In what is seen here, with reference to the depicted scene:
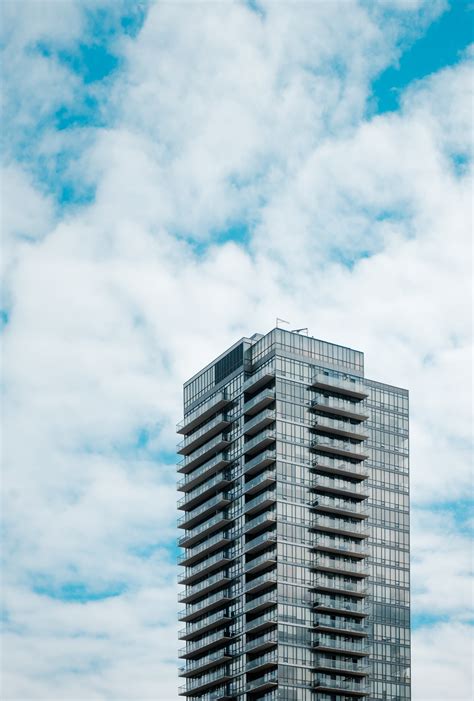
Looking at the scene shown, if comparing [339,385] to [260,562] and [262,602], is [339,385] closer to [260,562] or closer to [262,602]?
[260,562]

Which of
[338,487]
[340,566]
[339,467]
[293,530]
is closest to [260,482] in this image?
[293,530]

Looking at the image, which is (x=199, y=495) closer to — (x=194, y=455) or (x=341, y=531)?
(x=194, y=455)

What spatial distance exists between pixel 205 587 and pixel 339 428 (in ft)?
96.9

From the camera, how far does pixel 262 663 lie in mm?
166125

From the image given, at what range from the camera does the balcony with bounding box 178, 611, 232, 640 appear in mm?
175887

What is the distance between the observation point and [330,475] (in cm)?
17862

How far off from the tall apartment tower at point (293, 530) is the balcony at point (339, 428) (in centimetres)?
23

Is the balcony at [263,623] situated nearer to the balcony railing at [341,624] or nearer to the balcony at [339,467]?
the balcony railing at [341,624]

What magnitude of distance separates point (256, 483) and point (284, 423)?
9.01 metres

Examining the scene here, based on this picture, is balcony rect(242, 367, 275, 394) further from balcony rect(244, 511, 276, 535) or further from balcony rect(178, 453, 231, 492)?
balcony rect(244, 511, 276, 535)

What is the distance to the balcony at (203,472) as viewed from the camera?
183 metres

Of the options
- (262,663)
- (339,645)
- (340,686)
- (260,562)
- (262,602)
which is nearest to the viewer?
(262,663)

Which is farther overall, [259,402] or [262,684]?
[259,402]

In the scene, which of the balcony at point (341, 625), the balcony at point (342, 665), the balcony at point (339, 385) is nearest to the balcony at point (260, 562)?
the balcony at point (341, 625)
